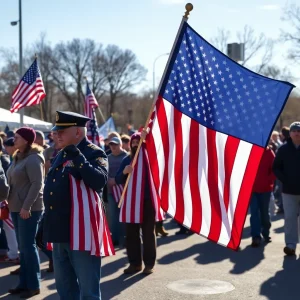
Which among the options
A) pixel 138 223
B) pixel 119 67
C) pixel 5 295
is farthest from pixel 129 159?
pixel 119 67

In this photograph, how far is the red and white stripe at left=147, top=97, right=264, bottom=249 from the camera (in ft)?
16.0

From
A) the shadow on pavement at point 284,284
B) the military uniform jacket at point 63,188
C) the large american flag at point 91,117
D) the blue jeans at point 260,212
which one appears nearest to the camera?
the military uniform jacket at point 63,188

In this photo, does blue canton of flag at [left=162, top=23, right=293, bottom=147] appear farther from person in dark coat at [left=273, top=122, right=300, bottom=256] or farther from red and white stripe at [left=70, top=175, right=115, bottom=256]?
person in dark coat at [left=273, top=122, right=300, bottom=256]

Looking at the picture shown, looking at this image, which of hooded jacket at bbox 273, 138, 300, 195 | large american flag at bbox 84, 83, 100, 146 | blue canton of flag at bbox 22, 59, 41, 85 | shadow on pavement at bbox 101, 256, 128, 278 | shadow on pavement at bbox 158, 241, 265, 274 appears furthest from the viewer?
blue canton of flag at bbox 22, 59, 41, 85

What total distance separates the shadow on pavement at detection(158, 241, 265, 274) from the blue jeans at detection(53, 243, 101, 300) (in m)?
3.34

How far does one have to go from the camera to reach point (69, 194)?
4.66 meters

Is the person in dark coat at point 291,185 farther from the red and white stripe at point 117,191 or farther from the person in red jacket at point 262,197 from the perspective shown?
the red and white stripe at point 117,191

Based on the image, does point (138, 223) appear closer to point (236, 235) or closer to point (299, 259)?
point (299, 259)

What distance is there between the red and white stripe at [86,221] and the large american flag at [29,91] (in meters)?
9.20

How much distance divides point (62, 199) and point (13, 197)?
6.88ft

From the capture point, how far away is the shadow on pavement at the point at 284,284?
6477mm

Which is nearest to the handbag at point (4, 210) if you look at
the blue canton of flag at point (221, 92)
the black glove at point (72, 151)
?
the black glove at point (72, 151)

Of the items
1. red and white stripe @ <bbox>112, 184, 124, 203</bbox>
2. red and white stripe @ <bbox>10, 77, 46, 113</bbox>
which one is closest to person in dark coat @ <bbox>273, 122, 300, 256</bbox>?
red and white stripe @ <bbox>112, 184, 124, 203</bbox>

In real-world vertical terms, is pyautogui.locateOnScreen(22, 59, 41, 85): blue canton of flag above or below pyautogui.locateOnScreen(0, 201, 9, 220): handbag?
above
